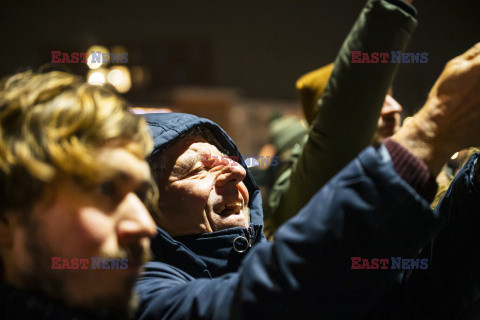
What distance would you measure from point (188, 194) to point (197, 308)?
46 cm

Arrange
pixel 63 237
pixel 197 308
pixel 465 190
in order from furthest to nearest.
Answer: pixel 465 190 → pixel 197 308 → pixel 63 237

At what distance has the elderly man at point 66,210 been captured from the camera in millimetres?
702

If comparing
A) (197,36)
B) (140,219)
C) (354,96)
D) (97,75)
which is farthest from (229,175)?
(197,36)

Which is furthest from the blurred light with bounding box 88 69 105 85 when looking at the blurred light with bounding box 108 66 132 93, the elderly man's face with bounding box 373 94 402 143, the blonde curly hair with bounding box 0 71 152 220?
the blonde curly hair with bounding box 0 71 152 220

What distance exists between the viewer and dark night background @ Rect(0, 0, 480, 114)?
6969 mm

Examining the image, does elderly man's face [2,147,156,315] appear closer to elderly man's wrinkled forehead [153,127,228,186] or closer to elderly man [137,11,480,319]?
elderly man [137,11,480,319]

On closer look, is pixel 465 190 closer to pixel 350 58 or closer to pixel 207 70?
pixel 350 58

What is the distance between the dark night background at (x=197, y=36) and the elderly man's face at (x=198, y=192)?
5.86 metres

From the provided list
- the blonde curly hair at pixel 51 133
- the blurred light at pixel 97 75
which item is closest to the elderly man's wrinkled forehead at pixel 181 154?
the blonde curly hair at pixel 51 133

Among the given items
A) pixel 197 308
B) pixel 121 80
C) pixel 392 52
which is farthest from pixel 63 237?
pixel 121 80

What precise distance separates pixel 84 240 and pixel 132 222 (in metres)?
0.08

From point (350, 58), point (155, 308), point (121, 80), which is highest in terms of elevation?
point (350, 58)

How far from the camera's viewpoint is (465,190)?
1056 millimetres

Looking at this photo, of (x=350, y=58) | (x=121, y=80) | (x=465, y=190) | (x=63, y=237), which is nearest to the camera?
(x=63, y=237)
